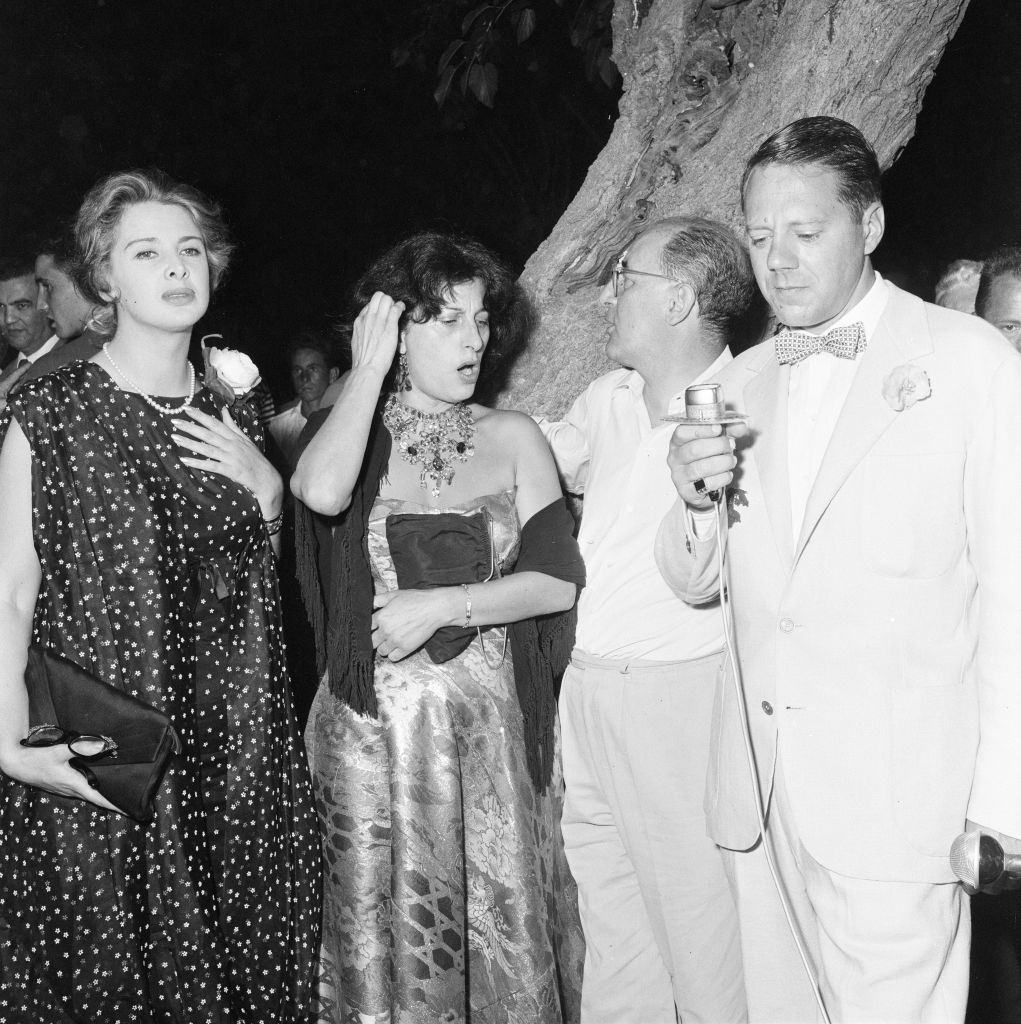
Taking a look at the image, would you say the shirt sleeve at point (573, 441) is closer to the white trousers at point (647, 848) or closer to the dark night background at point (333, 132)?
the white trousers at point (647, 848)

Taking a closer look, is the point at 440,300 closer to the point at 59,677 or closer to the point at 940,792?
the point at 59,677

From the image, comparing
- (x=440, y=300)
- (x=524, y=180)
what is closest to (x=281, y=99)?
(x=524, y=180)

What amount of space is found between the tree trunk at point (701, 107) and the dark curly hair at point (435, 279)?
47cm

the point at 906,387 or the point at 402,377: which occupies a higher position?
the point at 402,377

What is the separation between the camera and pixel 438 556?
295 cm

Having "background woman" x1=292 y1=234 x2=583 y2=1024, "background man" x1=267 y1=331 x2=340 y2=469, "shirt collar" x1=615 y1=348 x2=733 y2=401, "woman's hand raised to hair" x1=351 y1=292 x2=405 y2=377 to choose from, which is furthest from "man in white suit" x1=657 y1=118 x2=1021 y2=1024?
"background man" x1=267 y1=331 x2=340 y2=469

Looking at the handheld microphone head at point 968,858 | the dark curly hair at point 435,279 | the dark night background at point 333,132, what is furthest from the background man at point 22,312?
the handheld microphone head at point 968,858

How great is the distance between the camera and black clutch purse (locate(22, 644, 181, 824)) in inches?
96.0

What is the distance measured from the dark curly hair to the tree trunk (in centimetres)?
47

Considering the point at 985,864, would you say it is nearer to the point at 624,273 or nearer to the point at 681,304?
the point at 681,304

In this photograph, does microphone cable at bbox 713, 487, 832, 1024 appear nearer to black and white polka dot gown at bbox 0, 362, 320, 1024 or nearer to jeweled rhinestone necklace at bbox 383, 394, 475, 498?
jeweled rhinestone necklace at bbox 383, 394, 475, 498

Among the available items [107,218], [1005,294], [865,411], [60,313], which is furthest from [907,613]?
[60,313]

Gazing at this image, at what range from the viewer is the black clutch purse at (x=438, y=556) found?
293 cm

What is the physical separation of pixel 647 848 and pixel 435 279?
1599mm
